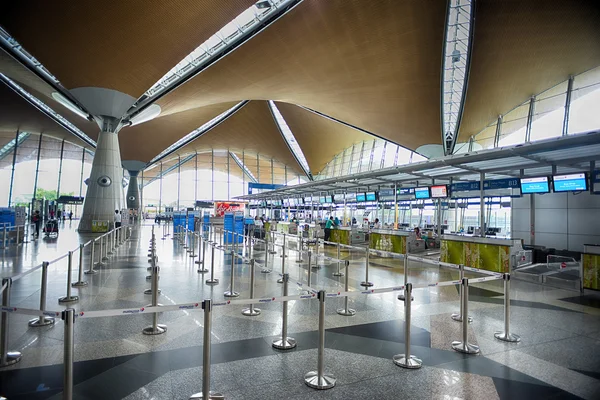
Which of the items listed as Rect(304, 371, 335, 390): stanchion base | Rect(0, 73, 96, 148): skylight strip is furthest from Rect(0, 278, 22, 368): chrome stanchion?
Rect(0, 73, 96, 148): skylight strip

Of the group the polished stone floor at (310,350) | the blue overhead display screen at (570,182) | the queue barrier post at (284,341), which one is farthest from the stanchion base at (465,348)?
the blue overhead display screen at (570,182)

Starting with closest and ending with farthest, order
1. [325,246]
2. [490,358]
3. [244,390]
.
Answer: [244,390], [490,358], [325,246]

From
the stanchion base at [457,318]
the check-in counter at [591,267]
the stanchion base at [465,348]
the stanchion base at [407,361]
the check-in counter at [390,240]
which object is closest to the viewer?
the stanchion base at [407,361]

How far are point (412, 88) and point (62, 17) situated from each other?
22486mm

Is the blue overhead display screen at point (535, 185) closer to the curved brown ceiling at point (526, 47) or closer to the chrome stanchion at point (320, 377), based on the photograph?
the curved brown ceiling at point (526, 47)

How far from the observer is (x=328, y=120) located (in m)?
41.8

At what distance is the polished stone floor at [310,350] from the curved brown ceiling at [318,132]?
36568 millimetres

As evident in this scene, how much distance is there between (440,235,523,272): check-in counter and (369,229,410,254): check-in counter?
266cm

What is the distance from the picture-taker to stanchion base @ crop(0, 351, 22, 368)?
12.6ft

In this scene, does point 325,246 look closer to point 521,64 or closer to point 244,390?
point 244,390

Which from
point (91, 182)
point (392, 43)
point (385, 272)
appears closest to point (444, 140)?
point (392, 43)

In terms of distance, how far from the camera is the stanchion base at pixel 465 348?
14.6 ft

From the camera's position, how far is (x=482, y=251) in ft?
36.8

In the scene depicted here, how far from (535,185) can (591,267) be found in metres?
5.17
